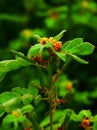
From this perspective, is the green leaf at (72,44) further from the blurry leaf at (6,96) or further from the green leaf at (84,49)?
the blurry leaf at (6,96)

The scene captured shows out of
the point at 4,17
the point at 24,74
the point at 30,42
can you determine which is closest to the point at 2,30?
the point at 4,17

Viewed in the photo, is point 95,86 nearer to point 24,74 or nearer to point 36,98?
point 24,74

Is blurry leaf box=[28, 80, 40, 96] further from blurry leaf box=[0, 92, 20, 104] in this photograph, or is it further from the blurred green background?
the blurred green background

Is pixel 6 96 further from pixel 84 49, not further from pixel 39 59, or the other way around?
pixel 84 49

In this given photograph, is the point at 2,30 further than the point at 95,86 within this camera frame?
Yes

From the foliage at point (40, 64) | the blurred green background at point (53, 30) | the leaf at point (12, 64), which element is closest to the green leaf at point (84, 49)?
the foliage at point (40, 64)
